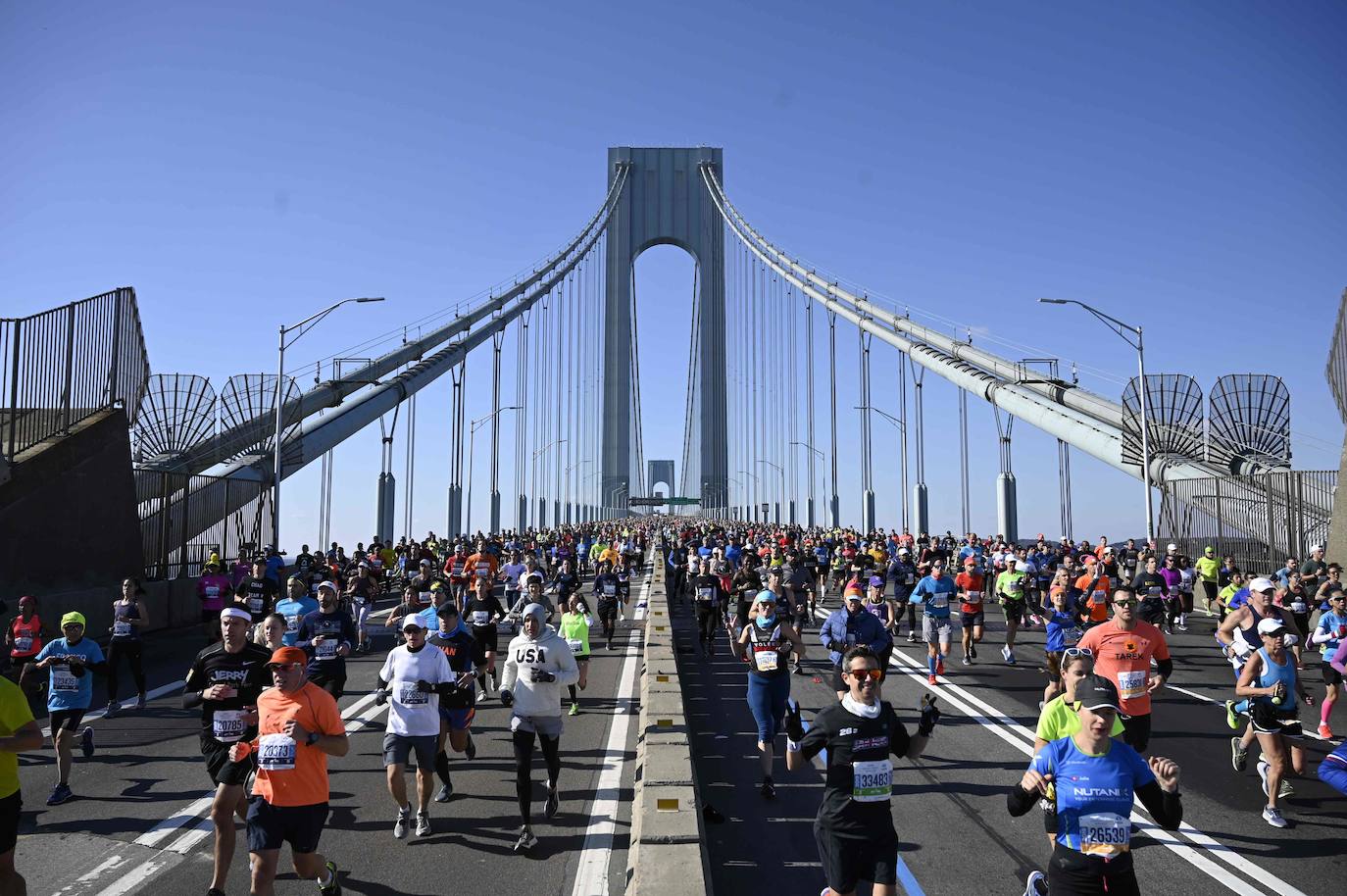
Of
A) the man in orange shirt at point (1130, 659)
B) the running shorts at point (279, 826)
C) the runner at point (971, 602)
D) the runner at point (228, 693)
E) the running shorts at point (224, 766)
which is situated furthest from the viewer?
the runner at point (971, 602)

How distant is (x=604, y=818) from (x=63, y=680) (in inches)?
192

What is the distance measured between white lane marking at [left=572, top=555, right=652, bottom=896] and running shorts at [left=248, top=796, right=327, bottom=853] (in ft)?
4.95

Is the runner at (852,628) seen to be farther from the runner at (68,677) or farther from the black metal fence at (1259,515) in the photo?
the black metal fence at (1259,515)

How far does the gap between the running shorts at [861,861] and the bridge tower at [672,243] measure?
11261cm

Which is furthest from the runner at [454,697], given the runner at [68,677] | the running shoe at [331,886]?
the runner at [68,677]

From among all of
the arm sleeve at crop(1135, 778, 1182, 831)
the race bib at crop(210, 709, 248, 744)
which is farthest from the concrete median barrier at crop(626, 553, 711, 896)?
the race bib at crop(210, 709, 248, 744)

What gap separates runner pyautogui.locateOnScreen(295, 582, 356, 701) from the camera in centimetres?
845

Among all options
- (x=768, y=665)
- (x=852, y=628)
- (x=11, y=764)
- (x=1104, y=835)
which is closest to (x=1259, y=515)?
(x=852, y=628)

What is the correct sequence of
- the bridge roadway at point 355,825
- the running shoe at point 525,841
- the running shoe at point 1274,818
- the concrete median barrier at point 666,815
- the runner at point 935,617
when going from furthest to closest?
1. the runner at point 935,617
2. the running shoe at point 1274,818
3. the running shoe at point 525,841
4. the bridge roadway at point 355,825
5. the concrete median barrier at point 666,815

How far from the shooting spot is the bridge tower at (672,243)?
385 feet

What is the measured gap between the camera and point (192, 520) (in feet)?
72.3

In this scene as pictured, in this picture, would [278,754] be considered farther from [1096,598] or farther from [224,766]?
[1096,598]

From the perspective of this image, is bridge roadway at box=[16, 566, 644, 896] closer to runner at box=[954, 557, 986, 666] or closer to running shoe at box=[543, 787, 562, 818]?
running shoe at box=[543, 787, 562, 818]

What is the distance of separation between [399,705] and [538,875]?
1.73 meters
